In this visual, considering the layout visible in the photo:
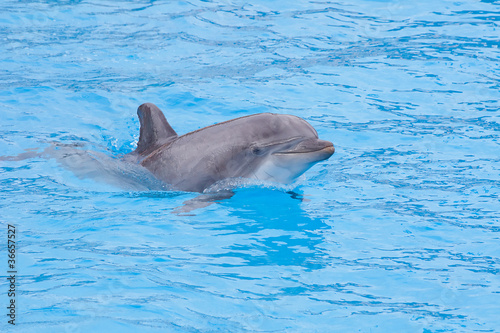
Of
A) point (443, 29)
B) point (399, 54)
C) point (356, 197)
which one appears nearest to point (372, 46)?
point (399, 54)

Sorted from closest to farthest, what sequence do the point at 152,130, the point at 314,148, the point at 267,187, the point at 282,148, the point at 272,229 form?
the point at 272,229 → the point at 314,148 → the point at 282,148 → the point at 267,187 → the point at 152,130

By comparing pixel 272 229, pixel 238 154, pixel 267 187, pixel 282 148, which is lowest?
pixel 272 229

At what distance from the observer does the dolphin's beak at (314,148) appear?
6855 mm

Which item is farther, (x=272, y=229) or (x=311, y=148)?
(x=311, y=148)

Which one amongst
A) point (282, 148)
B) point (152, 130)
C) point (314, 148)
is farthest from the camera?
point (152, 130)

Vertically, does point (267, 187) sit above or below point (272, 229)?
above

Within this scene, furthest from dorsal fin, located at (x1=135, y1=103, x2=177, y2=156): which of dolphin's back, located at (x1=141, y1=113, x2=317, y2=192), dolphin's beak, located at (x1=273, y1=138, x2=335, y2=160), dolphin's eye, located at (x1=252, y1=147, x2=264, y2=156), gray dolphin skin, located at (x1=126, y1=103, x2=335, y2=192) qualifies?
dolphin's beak, located at (x1=273, y1=138, x2=335, y2=160)

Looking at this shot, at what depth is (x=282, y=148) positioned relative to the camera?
7.27 meters

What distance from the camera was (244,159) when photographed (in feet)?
24.6

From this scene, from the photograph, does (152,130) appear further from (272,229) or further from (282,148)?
(272,229)

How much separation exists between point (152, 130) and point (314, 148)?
2216 millimetres

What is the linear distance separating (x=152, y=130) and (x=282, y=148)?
5.87 ft

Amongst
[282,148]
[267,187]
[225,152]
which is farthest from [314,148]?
[225,152]

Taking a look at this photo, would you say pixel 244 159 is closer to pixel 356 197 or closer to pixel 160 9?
pixel 356 197
